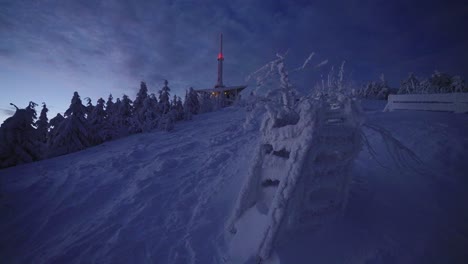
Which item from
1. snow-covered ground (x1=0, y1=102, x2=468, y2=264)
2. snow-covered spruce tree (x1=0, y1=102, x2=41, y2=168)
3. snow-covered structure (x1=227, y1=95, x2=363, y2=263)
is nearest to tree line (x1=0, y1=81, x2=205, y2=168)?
snow-covered spruce tree (x1=0, y1=102, x2=41, y2=168)

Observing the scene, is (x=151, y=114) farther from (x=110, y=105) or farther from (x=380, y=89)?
(x=380, y=89)

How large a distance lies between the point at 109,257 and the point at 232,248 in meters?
2.40

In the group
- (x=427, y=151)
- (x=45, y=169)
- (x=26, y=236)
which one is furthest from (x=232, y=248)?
(x=45, y=169)

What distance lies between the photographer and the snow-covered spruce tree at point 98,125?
1870cm

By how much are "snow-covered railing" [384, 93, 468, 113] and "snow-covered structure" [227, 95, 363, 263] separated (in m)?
8.27

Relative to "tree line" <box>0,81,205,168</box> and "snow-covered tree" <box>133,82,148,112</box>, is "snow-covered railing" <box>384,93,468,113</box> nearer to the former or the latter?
"tree line" <box>0,81,205,168</box>

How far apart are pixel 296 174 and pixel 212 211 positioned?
2625 millimetres

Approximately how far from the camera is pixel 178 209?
17.4 ft

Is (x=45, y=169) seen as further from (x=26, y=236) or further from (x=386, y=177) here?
(x=386, y=177)

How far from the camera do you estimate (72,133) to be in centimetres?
1655

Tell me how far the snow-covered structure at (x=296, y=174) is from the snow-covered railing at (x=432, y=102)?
827cm

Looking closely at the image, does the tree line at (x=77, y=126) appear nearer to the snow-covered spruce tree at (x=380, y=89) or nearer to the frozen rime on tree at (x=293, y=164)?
the frozen rime on tree at (x=293, y=164)

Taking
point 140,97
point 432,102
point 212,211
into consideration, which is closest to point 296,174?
point 212,211

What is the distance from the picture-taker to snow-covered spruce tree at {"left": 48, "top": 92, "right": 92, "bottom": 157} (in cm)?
1599
